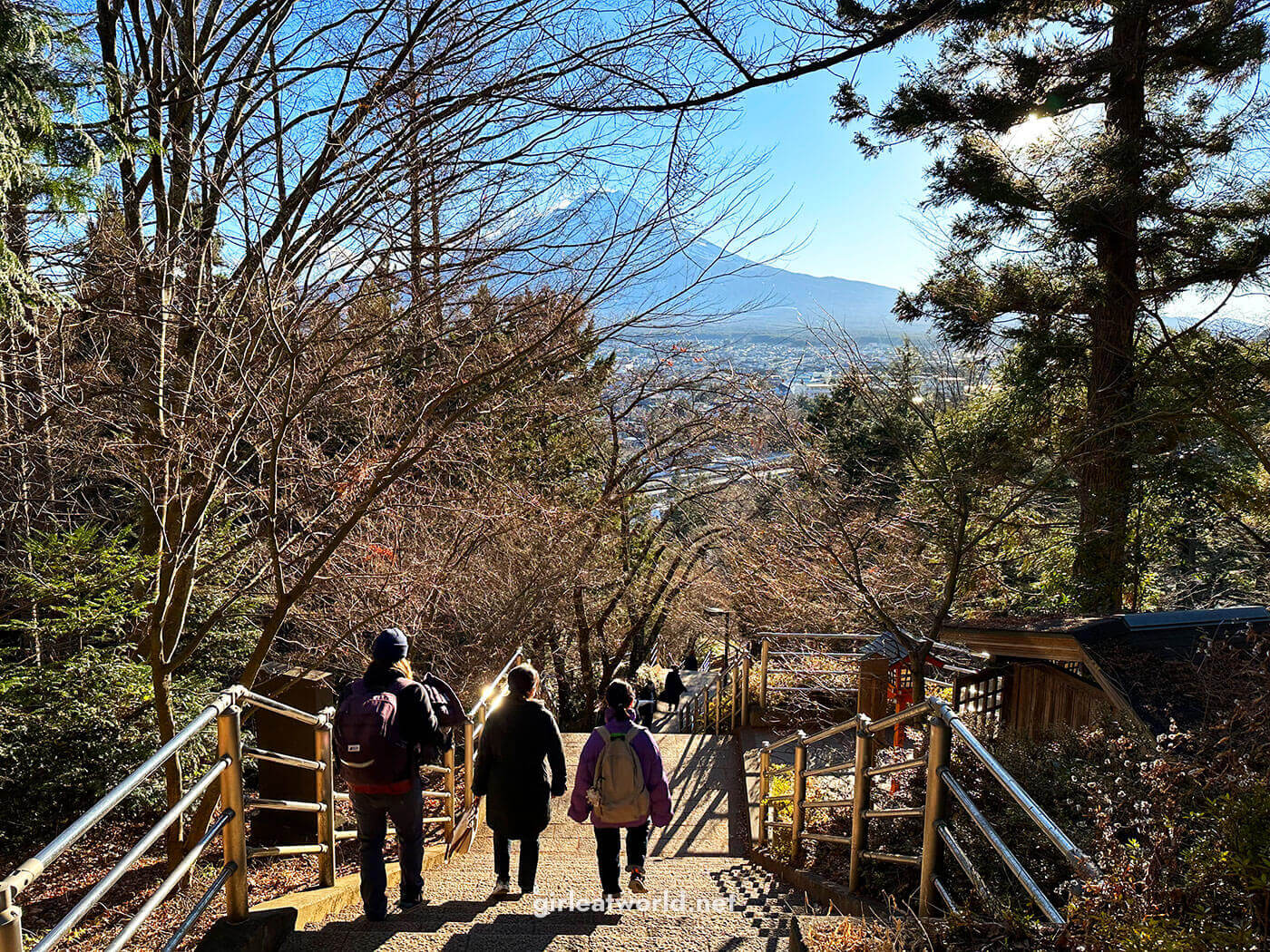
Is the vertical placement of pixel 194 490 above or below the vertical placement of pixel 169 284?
below

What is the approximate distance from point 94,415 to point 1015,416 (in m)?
12.1

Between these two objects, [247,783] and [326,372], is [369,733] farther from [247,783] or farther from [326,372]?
[247,783]

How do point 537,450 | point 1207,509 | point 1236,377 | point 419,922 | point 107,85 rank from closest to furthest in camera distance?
point 419,922 → point 107,85 → point 1236,377 → point 1207,509 → point 537,450

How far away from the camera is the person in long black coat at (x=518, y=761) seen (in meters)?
4.53

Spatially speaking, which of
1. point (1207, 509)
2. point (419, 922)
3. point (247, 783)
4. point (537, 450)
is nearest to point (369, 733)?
point (419, 922)

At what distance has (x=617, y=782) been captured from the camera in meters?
4.51

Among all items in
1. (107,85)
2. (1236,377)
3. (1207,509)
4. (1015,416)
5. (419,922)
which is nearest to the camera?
(419,922)

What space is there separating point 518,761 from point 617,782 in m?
0.57

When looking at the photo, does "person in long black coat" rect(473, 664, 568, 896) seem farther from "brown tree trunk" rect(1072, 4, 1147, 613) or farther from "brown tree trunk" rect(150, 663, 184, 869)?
"brown tree trunk" rect(1072, 4, 1147, 613)

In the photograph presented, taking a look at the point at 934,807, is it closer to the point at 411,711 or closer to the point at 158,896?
the point at 411,711

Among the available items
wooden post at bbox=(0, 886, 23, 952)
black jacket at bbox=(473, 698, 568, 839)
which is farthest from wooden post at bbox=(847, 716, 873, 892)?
wooden post at bbox=(0, 886, 23, 952)

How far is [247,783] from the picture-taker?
1073cm

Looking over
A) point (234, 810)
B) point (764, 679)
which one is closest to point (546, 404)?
point (764, 679)

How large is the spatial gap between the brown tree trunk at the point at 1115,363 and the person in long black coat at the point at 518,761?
31.3ft
